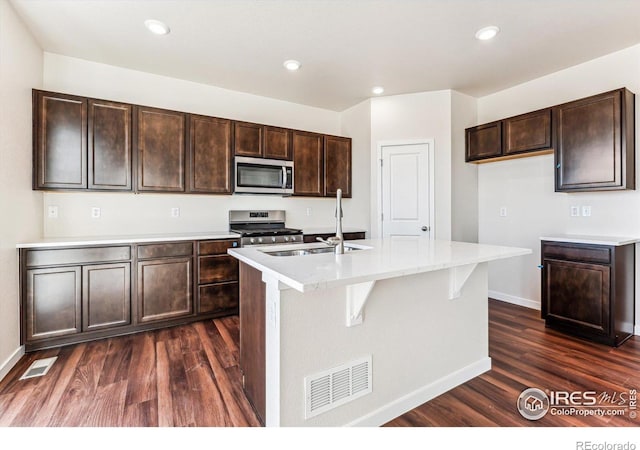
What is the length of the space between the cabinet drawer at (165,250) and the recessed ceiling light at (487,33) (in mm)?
3259

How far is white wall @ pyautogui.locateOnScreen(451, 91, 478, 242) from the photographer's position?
387 centimetres

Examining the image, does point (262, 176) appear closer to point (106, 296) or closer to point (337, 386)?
point (106, 296)

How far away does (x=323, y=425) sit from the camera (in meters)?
1.49

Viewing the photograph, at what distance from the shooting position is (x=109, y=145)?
2.98 meters

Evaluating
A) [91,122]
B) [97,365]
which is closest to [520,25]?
[91,122]

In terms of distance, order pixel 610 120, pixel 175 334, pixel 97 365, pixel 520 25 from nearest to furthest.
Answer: pixel 97 365, pixel 520 25, pixel 610 120, pixel 175 334

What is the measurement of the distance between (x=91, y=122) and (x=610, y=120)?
4707 millimetres

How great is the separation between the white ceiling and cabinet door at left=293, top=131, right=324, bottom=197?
72 cm

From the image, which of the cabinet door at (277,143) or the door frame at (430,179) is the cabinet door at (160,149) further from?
the door frame at (430,179)

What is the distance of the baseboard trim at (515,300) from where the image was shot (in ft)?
11.9

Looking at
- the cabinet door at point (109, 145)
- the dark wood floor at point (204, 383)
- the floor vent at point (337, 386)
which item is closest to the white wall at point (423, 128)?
the dark wood floor at point (204, 383)

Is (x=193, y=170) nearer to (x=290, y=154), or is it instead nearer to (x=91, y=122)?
(x=91, y=122)

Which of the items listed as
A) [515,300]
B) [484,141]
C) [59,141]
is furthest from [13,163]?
[515,300]

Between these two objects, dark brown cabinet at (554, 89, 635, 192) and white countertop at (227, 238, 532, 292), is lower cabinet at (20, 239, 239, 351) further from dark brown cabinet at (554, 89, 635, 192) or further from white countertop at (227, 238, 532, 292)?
dark brown cabinet at (554, 89, 635, 192)
